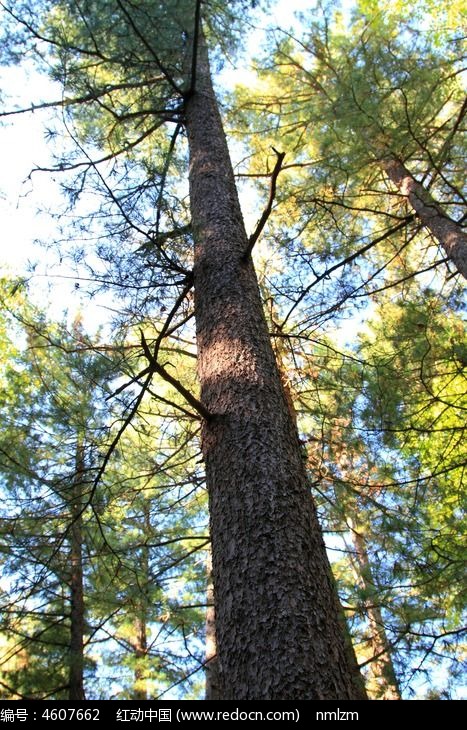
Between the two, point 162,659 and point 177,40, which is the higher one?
point 177,40

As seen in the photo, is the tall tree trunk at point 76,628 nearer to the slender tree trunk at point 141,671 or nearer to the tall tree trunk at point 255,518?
the slender tree trunk at point 141,671

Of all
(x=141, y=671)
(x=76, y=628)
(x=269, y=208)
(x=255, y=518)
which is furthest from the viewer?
(x=141, y=671)

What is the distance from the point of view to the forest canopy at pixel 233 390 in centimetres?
185

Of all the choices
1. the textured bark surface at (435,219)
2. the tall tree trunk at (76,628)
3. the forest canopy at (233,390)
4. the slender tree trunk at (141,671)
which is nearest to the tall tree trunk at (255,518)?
the forest canopy at (233,390)

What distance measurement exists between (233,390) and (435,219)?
13.9 ft

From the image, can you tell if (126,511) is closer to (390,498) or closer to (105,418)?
(105,418)

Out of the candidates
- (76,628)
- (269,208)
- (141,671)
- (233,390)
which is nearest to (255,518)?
(233,390)

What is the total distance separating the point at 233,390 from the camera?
7.18 feet

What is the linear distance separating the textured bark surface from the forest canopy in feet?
0.13

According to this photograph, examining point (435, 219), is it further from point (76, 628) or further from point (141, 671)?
point (141, 671)

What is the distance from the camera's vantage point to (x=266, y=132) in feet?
26.0

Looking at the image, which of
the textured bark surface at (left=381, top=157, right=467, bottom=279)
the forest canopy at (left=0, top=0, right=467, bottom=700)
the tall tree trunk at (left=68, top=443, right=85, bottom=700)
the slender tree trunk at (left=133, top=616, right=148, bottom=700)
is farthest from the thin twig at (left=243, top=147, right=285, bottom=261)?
the slender tree trunk at (left=133, top=616, right=148, bottom=700)
